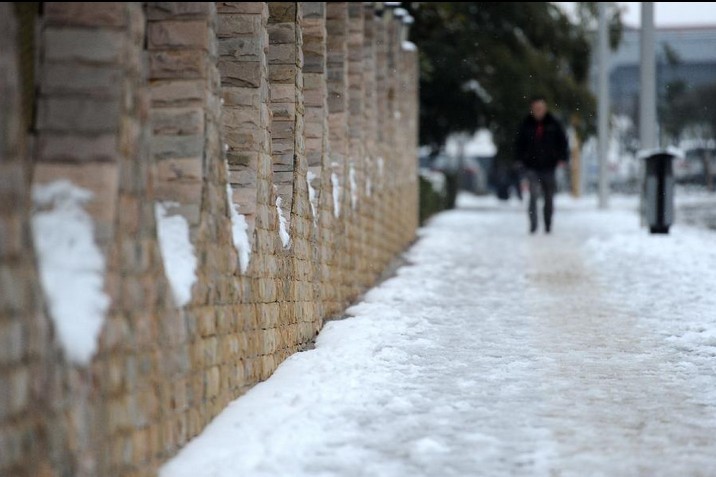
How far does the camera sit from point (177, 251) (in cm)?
572

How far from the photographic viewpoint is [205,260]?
602 centimetres

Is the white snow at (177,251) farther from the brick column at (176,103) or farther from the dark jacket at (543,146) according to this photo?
the dark jacket at (543,146)

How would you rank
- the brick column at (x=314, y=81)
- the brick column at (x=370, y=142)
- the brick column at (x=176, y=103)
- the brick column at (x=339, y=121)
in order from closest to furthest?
the brick column at (x=176, y=103) → the brick column at (x=314, y=81) → the brick column at (x=339, y=121) → the brick column at (x=370, y=142)

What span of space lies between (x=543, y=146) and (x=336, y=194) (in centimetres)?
772

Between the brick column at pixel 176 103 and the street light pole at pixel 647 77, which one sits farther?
the street light pole at pixel 647 77

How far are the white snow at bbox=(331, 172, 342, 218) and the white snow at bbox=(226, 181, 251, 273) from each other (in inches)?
135

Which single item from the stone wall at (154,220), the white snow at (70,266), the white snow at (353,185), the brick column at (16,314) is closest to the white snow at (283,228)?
the stone wall at (154,220)

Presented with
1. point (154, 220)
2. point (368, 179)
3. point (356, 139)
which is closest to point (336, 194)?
point (356, 139)

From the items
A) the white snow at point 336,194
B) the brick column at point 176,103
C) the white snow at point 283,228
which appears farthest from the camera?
the white snow at point 336,194

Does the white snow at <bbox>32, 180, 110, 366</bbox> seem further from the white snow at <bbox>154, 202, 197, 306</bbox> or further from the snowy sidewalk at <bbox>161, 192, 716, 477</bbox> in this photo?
the snowy sidewalk at <bbox>161, 192, 716, 477</bbox>

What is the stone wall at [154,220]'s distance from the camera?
4.23 meters

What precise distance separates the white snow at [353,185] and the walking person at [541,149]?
20.1 ft

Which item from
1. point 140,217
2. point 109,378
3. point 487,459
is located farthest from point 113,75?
point 487,459

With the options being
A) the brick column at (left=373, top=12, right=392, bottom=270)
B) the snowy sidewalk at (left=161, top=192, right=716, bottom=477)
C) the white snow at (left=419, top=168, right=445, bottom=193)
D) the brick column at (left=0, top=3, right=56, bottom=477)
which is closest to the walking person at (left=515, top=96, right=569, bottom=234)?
the brick column at (left=373, top=12, right=392, bottom=270)
